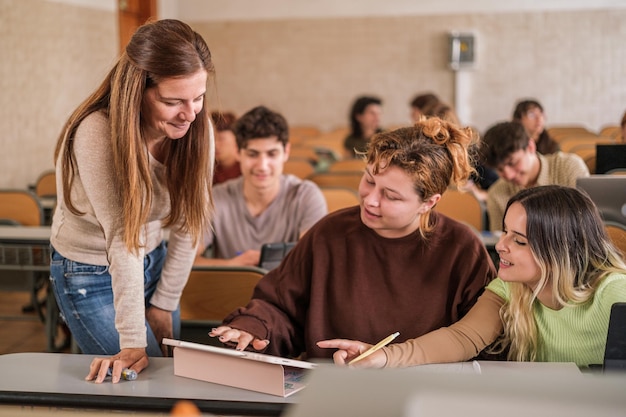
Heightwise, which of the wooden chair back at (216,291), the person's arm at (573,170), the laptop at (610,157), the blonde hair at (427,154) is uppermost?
the blonde hair at (427,154)

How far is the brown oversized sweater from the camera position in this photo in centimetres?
202

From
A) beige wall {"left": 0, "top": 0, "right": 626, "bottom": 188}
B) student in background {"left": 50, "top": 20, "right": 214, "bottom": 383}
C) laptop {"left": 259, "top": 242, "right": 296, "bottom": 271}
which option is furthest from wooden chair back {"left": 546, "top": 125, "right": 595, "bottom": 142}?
→ student in background {"left": 50, "top": 20, "right": 214, "bottom": 383}

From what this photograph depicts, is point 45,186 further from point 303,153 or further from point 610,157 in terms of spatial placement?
point 610,157

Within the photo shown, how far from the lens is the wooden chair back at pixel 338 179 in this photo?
479 centimetres

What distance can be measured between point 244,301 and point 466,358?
995 millimetres

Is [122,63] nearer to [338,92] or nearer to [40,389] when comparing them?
[40,389]

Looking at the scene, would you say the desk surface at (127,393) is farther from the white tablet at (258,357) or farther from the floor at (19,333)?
the floor at (19,333)

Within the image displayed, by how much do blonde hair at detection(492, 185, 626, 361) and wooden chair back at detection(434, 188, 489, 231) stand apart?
217 centimetres

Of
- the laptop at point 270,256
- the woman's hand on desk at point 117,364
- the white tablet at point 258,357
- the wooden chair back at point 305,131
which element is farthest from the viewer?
the wooden chair back at point 305,131

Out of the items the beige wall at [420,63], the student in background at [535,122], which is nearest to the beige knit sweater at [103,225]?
A: the student in background at [535,122]

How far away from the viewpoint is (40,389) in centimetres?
159

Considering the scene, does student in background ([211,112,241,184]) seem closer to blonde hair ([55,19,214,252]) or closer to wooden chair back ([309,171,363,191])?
wooden chair back ([309,171,363,191])

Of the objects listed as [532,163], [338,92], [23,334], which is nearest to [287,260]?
[532,163]

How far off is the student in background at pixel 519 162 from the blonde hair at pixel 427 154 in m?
1.63
